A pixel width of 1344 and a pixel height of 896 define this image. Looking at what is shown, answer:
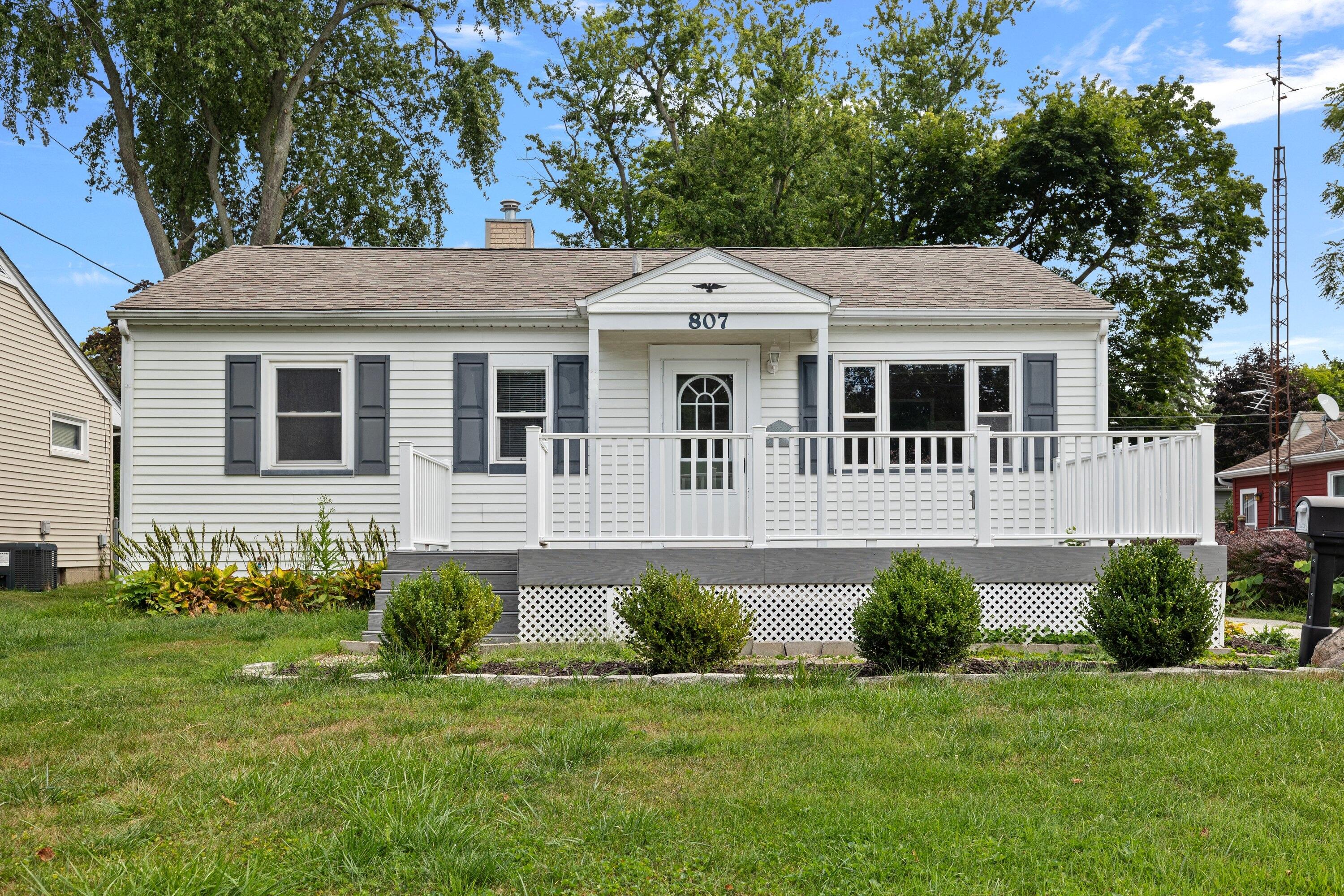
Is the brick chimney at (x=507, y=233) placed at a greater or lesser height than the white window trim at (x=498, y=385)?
greater

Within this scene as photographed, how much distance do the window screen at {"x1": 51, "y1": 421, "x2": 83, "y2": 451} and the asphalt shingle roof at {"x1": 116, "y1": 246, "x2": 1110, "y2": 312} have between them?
7538 millimetres

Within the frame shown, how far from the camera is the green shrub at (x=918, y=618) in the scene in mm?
5754

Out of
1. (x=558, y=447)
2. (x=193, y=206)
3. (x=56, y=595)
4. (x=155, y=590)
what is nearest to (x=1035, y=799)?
(x=558, y=447)

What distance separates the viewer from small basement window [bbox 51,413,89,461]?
58.6 ft

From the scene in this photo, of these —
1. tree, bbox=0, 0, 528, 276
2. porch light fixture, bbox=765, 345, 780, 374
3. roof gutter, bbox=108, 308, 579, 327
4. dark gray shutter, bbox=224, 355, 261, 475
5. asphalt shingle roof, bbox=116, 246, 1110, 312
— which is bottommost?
dark gray shutter, bbox=224, 355, 261, 475

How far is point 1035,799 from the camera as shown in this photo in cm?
339

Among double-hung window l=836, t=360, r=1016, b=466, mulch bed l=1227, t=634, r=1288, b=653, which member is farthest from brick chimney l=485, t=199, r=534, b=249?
mulch bed l=1227, t=634, r=1288, b=653

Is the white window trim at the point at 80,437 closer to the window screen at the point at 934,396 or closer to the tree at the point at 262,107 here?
the tree at the point at 262,107

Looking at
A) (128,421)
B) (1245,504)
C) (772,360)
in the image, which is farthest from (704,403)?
(1245,504)

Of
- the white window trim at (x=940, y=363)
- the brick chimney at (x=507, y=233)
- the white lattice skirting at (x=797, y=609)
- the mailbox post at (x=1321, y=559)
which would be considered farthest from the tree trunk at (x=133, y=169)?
the mailbox post at (x=1321, y=559)

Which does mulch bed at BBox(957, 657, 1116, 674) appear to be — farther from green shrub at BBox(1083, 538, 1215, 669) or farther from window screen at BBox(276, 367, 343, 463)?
window screen at BBox(276, 367, 343, 463)

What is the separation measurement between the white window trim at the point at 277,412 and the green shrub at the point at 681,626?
595 centimetres

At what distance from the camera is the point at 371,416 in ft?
35.9

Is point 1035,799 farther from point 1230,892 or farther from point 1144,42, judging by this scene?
point 1144,42
